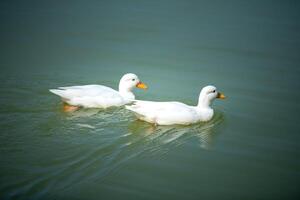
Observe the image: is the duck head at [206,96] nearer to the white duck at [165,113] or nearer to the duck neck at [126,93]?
the white duck at [165,113]

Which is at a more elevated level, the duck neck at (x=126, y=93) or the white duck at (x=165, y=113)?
the duck neck at (x=126, y=93)

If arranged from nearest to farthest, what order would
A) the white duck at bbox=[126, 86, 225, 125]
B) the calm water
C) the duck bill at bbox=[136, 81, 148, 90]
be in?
1. the calm water
2. the white duck at bbox=[126, 86, 225, 125]
3. the duck bill at bbox=[136, 81, 148, 90]

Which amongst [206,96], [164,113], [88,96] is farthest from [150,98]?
[164,113]

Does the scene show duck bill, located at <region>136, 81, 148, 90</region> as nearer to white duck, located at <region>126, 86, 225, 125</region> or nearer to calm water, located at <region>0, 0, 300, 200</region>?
calm water, located at <region>0, 0, 300, 200</region>

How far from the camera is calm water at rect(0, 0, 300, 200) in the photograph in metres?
6.13

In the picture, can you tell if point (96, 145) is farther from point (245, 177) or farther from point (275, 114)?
point (275, 114)

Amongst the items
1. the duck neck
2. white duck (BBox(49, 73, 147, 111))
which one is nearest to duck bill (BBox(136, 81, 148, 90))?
the duck neck

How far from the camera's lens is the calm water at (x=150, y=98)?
20.1ft

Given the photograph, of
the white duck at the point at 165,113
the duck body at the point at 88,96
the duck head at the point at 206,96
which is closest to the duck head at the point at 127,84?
the duck body at the point at 88,96

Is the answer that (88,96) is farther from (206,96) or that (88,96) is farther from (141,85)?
(206,96)

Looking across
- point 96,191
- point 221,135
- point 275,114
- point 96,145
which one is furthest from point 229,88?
point 96,191

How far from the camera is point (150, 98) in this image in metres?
9.79

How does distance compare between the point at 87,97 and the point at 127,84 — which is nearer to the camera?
the point at 87,97

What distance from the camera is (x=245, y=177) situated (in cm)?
Result: 652
